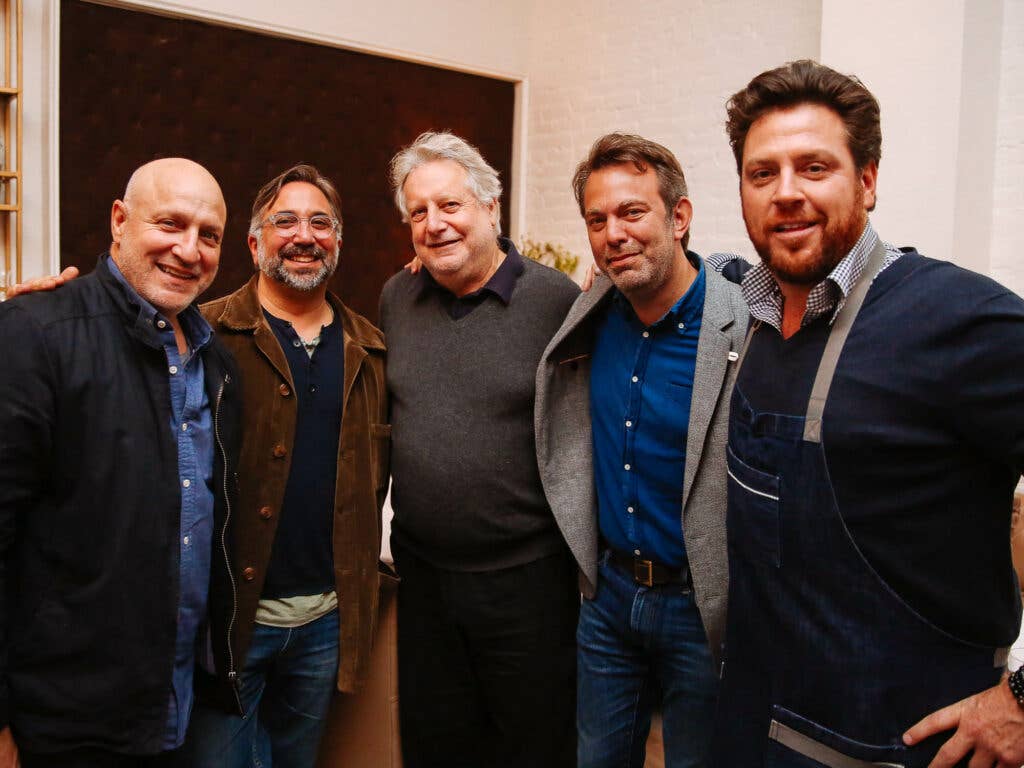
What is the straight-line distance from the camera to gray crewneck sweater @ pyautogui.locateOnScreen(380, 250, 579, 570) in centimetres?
218

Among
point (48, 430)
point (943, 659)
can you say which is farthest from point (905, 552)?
point (48, 430)

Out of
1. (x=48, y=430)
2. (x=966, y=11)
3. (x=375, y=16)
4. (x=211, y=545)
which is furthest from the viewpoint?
(x=375, y=16)

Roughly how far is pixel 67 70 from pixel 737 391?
4.18 m

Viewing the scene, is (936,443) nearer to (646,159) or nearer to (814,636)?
(814,636)

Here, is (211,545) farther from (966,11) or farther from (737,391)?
(966,11)

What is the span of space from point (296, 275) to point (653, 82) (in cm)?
383

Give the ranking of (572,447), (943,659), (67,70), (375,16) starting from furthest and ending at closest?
(375,16) → (67,70) → (572,447) → (943,659)

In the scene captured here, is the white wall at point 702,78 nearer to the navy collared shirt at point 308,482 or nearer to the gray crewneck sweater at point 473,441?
the gray crewneck sweater at point 473,441

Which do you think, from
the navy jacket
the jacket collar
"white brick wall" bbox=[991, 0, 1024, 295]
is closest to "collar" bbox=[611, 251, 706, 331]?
the jacket collar

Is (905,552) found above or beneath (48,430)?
beneath

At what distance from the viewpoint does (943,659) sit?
1.30m

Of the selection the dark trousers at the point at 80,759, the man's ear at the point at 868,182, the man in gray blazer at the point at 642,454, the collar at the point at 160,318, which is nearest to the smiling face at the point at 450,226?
the man in gray blazer at the point at 642,454

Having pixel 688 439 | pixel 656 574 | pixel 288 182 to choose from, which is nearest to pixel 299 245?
pixel 288 182

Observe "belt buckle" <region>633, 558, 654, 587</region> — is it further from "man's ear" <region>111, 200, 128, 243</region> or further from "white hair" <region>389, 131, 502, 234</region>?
"man's ear" <region>111, 200, 128, 243</region>
